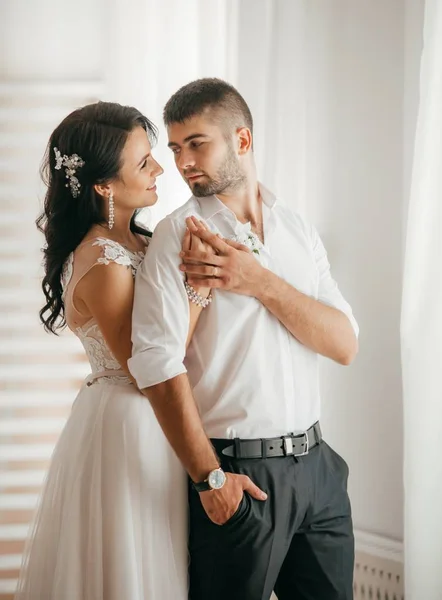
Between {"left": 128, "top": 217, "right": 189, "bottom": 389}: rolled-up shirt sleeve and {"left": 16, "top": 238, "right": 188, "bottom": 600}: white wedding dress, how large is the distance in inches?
3.9

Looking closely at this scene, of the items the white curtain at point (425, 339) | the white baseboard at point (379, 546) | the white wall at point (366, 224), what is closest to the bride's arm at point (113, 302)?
the white curtain at point (425, 339)

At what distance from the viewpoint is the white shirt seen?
1.49 m

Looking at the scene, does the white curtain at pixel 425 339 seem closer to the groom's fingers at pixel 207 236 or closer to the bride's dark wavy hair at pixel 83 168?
the groom's fingers at pixel 207 236

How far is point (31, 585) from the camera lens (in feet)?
5.64

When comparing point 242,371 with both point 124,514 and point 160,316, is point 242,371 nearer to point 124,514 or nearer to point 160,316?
point 160,316

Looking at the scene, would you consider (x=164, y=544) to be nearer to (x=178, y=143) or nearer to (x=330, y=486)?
(x=330, y=486)

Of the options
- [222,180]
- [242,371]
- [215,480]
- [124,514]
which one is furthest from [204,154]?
[124,514]

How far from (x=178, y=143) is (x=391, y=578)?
1486 millimetres

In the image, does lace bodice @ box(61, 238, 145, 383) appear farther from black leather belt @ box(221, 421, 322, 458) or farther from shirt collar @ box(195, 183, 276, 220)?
black leather belt @ box(221, 421, 322, 458)

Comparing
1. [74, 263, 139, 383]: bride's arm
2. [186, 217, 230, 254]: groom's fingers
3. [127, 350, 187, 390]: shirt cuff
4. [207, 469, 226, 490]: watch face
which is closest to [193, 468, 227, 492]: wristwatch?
[207, 469, 226, 490]: watch face

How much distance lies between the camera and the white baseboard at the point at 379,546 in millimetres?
2182

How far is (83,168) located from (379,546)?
1486mm

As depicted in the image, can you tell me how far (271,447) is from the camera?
1.55 m

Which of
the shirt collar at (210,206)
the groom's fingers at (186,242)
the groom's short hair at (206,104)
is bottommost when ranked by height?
the groom's fingers at (186,242)
